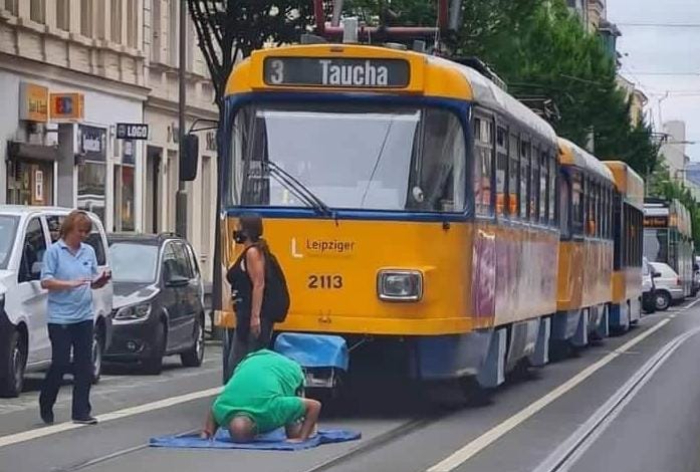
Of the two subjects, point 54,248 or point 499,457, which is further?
point 54,248

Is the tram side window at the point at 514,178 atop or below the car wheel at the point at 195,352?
atop

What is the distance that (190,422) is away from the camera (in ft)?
56.3

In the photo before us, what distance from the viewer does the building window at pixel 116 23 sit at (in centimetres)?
4466

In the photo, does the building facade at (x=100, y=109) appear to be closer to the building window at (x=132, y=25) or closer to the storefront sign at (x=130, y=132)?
the building window at (x=132, y=25)

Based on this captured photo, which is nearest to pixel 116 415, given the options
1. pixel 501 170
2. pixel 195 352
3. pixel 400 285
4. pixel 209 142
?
pixel 400 285

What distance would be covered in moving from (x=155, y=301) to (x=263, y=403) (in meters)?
9.50

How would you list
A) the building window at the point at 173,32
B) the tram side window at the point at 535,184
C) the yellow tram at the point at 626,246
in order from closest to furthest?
the tram side window at the point at 535,184 → the yellow tram at the point at 626,246 → the building window at the point at 173,32

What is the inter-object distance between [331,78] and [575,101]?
162ft

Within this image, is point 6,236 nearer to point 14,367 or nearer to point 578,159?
point 14,367

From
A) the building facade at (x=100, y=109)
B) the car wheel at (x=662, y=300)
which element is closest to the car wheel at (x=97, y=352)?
the building facade at (x=100, y=109)

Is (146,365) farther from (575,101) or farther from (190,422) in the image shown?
(575,101)

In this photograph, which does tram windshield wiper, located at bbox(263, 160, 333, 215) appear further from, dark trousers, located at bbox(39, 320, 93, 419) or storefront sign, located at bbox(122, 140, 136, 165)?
storefront sign, located at bbox(122, 140, 136, 165)

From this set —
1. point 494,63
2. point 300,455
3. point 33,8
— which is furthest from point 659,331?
point 300,455

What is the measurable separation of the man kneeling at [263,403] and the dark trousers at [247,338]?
1.36 meters
